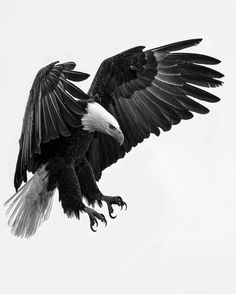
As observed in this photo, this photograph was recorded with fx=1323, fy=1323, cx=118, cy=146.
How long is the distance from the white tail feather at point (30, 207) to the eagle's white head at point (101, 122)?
0.94 metres

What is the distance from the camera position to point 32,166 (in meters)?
13.0

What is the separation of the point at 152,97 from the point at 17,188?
1.75 metres

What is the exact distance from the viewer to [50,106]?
11875mm

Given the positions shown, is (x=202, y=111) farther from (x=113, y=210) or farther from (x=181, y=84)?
(x=113, y=210)

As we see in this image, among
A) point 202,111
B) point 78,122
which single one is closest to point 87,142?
point 78,122

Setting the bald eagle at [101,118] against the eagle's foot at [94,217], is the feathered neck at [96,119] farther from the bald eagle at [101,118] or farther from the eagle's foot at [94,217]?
the eagle's foot at [94,217]

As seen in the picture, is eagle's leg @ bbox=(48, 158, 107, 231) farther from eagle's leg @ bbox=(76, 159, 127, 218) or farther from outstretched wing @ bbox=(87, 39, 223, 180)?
outstretched wing @ bbox=(87, 39, 223, 180)

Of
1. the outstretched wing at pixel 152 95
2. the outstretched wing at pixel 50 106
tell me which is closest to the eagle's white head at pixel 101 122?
the outstretched wing at pixel 50 106

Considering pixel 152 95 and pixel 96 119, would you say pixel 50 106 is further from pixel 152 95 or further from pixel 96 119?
pixel 152 95

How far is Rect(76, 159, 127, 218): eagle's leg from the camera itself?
13.0 m

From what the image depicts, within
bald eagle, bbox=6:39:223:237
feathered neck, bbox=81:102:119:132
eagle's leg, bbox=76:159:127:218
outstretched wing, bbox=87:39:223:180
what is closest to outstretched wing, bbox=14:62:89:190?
bald eagle, bbox=6:39:223:237

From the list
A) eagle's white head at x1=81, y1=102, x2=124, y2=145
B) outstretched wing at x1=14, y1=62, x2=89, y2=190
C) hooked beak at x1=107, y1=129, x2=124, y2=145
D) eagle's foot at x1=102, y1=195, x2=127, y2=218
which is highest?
outstretched wing at x1=14, y1=62, x2=89, y2=190

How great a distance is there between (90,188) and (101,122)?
0.81 meters

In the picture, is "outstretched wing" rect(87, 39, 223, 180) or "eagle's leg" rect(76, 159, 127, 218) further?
"outstretched wing" rect(87, 39, 223, 180)
